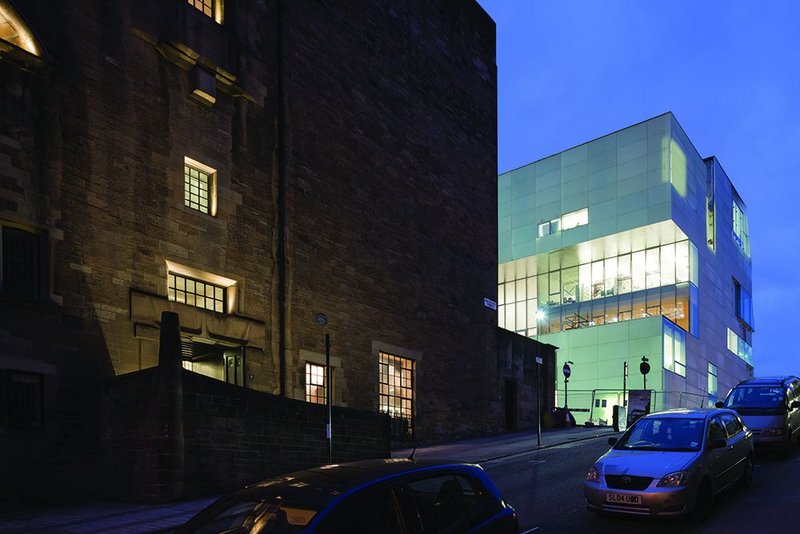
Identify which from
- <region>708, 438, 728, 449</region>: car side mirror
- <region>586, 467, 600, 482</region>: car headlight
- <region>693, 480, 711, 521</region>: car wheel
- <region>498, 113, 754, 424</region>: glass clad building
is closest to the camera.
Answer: <region>693, 480, 711, 521</region>: car wheel

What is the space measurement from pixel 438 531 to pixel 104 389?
1162 cm

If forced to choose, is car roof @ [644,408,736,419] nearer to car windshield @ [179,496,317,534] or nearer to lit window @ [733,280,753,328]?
car windshield @ [179,496,317,534]

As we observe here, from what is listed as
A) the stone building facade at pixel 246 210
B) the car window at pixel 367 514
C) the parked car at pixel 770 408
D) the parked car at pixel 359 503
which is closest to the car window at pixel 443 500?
the parked car at pixel 359 503

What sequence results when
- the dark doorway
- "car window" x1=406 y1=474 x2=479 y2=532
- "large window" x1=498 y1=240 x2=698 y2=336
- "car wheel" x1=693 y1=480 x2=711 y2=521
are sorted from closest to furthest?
"car window" x1=406 y1=474 x2=479 y2=532
"car wheel" x1=693 y1=480 x2=711 y2=521
the dark doorway
"large window" x1=498 y1=240 x2=698 y2=336

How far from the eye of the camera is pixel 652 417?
1180 centimetres

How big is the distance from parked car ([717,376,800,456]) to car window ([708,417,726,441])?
5343 millimetres

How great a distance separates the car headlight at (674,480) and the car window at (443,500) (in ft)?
15.8

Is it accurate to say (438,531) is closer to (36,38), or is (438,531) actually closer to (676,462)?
(676,462)

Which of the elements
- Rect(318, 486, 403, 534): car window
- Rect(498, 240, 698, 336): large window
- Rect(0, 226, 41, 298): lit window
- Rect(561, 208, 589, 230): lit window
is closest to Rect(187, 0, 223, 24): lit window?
Rect(0, 226, 41, 298): lit window

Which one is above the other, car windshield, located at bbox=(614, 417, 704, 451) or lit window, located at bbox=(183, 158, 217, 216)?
lit window, located at bbox=(183, 158, 217, 216)

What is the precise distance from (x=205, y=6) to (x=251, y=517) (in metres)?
17.9

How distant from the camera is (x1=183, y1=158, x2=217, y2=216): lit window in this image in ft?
61.4

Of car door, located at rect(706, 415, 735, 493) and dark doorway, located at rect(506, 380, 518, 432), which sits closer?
car door, located at rect(706, 415, 735, 493)

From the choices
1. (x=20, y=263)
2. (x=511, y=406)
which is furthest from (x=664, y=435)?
(x=511, y=406)
